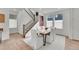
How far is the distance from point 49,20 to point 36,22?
0.27 metres

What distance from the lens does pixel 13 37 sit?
172cm

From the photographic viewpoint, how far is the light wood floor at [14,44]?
5.53 ft

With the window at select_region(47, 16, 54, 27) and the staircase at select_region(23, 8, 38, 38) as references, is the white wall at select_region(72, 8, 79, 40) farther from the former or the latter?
the staircase at select_region(23, 8, 38, 38)

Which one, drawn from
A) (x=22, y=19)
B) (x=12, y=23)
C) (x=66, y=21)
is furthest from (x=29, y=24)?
(x=66, y=21)

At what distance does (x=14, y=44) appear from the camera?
1.70 meters

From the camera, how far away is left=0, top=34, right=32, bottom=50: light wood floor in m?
1.69

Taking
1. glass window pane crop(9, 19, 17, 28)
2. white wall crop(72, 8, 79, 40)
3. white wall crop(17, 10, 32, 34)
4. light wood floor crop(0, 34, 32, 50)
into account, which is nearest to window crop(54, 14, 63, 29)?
white wall crop(72, 8, 79, 40)

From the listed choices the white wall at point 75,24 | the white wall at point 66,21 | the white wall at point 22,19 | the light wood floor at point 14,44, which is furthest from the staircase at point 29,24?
the white wall at point 75,24

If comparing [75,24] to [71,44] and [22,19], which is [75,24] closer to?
[71,44]

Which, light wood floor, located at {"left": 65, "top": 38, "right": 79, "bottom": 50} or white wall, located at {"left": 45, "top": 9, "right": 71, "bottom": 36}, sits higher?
white wall, located at {"left": 45, "top": 9, "right": 71, "bottom": 36}

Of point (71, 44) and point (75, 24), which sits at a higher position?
point (75, 24)

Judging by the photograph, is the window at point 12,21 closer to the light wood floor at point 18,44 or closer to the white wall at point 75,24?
the light wood floor at point 18,44

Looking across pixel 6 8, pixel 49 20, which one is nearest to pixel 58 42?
pixel 49 20

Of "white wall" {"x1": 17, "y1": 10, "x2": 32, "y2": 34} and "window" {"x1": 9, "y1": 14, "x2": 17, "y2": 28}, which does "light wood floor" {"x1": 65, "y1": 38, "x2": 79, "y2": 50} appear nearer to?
"white wall" {"x1": 17, "y1": 10, "x2": 32, "y2": 34}
